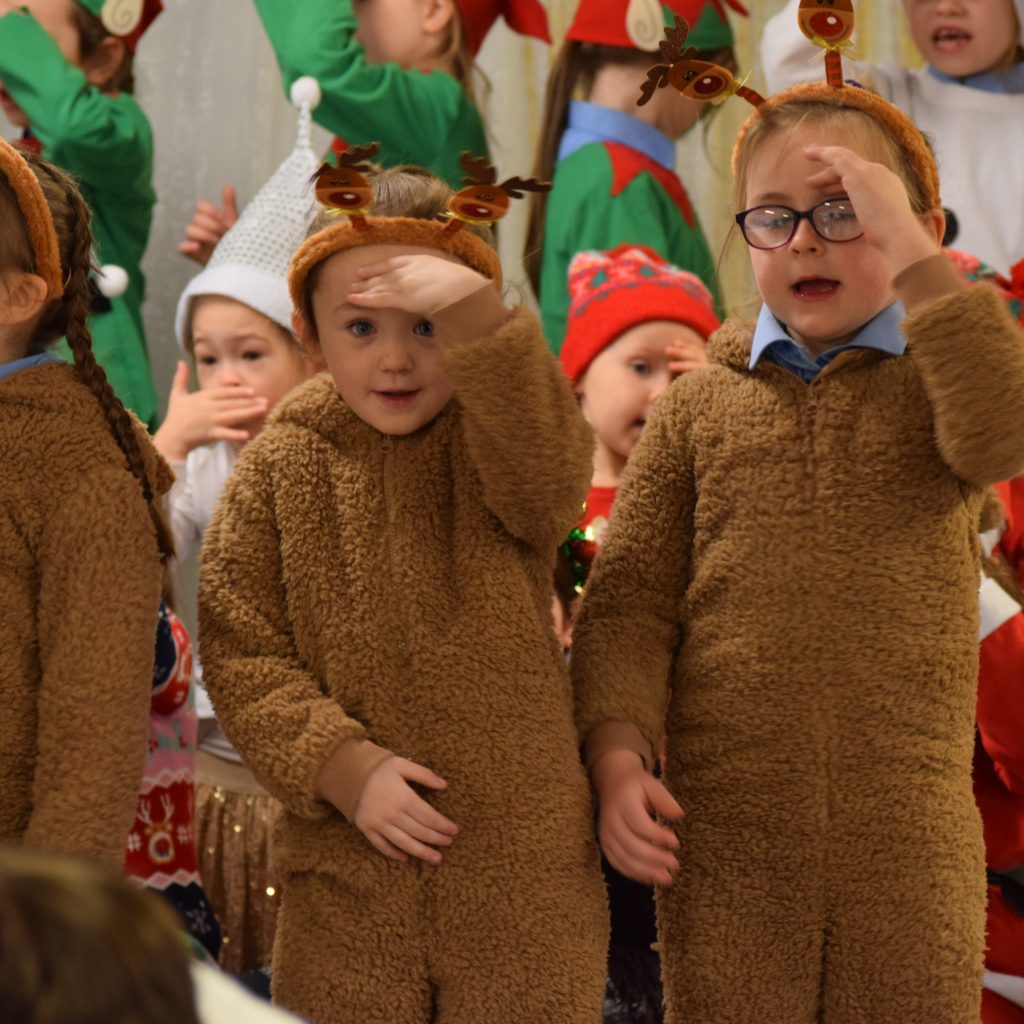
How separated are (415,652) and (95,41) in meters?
2.05

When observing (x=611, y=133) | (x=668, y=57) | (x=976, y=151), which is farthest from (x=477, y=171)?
(x=976, y=151)

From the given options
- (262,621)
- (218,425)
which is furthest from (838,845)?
(218,425)

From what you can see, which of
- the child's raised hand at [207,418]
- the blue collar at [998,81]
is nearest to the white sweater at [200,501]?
the child's raised hand at [207,418]

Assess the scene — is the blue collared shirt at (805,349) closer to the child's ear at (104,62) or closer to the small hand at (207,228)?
the small hand at (207,228)

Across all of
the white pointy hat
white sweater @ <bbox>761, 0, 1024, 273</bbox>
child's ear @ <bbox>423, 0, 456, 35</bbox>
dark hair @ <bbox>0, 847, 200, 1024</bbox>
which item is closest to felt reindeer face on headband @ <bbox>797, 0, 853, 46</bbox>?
dark hair @ <bbox>0, 847, 200, 1024</bbox>

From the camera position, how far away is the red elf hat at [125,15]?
2.95 meters

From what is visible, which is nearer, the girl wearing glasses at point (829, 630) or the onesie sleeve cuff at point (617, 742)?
the girl wearing glasses at point (829, 630)

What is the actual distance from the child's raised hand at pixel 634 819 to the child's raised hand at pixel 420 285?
0.43 m

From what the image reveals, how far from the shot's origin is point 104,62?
2.98m

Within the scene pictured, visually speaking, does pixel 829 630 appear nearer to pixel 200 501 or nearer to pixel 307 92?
pixel 200 501

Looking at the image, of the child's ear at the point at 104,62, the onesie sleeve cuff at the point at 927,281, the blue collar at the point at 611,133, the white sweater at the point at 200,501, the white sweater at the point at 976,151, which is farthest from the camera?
the child's ear at the point at 104,62

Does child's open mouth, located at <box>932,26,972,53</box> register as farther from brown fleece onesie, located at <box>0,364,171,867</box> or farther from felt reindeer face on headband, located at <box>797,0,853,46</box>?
brown fleece onesie, located at <box>0,364,171,867</box>

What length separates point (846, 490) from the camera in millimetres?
1341

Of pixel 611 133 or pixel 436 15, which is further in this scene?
pixel 436 15
